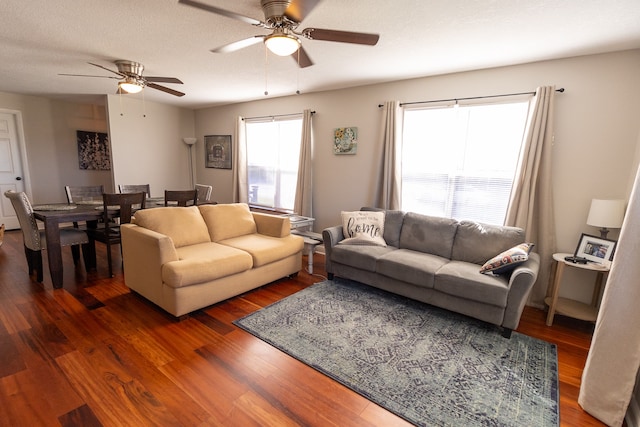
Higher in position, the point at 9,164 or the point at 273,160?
the point at 273,160

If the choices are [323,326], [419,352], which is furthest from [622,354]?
[323,326]

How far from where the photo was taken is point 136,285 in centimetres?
289

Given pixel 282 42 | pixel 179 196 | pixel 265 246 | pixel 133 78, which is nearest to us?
pixel 282 42

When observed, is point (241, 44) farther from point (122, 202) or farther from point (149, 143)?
point (149, 143)

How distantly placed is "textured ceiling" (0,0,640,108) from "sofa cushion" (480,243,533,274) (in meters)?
1.72

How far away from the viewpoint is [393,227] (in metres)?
3.53

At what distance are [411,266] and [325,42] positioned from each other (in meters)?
2.18

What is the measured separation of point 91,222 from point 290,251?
2.60m

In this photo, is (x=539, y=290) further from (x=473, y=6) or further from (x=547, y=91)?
(x=473, y=6)

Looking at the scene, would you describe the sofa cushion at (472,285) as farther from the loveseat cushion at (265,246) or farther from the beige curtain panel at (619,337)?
the loveseat cushion at (265,246)

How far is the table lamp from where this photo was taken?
2406 mm

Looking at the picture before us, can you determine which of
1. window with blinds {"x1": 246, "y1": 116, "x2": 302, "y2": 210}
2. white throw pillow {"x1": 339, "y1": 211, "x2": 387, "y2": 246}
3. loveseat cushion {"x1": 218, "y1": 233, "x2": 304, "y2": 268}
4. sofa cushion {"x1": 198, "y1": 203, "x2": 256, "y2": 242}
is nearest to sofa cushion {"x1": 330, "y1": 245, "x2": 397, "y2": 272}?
white throw pillow {"x1": 339, "y1": 211, "x2": 387, "y2": 246}

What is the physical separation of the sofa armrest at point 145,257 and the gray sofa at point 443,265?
166 cm

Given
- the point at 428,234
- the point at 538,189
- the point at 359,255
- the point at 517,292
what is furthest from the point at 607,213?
the point at 359,255
